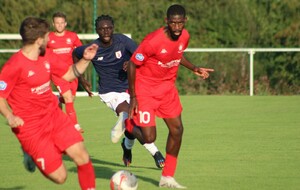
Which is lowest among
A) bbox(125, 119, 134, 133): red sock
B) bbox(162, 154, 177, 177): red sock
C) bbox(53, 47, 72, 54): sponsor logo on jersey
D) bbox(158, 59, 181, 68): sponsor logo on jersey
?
bbox(162, 154, 177, 177): red sock

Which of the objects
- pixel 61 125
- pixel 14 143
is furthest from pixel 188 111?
pixel 61 125

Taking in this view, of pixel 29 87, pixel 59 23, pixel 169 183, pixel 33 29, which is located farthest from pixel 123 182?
pixel 59 23

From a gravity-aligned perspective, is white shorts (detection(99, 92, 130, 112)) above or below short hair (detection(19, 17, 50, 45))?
below

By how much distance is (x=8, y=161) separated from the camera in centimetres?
1336

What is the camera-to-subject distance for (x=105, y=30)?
12891mm

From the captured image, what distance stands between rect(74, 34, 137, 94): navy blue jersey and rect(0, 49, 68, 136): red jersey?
404 centimetres

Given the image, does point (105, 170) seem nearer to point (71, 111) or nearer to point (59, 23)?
point (71, 111)

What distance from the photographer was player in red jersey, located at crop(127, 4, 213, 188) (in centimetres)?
1059

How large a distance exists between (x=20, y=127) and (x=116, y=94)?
444cm

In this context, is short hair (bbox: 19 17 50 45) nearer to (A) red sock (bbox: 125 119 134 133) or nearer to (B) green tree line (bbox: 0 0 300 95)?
(A) red sock (bbox: 125 119 134 133)

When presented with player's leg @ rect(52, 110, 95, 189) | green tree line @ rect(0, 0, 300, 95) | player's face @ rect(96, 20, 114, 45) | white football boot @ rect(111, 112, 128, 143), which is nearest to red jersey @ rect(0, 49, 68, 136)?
player's leg @ rect(52, 110, 95, 189)

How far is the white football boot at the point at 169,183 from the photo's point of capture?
34.3ft

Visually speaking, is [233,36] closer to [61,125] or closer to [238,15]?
[238,15]

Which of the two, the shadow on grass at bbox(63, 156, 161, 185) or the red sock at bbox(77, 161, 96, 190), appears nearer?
the red sock at bbox(77, 161, 96, 190)
